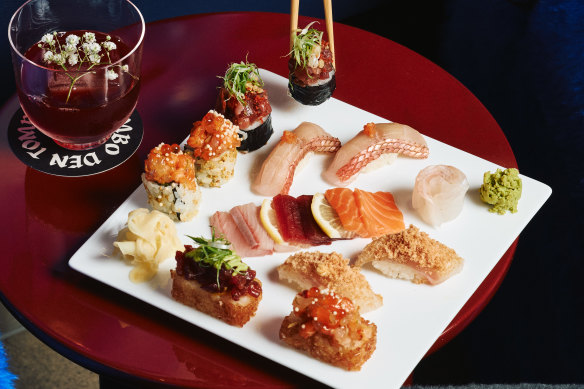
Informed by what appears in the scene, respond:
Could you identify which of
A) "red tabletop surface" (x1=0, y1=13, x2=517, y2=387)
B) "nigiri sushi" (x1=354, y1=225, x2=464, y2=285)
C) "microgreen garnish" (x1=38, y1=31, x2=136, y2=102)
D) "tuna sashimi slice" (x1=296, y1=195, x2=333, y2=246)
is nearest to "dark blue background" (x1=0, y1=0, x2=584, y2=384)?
"red tabletop surface" (x1=0, y1=13, x2=517, y2=387)

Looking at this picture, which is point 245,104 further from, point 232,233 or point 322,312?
point 322,312

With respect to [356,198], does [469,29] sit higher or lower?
lower

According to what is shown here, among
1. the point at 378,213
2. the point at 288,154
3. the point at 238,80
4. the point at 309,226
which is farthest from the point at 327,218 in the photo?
the point at 238,80

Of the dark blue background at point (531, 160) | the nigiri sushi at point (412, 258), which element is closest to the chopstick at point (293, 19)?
the nigiri sushi at point (412, 258)

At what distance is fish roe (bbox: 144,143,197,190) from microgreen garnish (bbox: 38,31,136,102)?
1.03 ft

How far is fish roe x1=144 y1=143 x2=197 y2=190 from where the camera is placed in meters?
2.73

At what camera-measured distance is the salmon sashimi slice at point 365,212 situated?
280 cm

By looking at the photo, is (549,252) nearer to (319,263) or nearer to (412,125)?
(412,125)

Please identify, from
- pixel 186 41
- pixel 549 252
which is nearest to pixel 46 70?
pixel 186 41

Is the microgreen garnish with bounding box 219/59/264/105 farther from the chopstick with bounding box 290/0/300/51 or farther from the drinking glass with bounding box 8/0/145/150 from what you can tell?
the drinking glass with bounding box 8/0/145/150

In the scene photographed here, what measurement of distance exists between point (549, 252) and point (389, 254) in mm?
1349

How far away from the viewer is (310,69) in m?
3.16

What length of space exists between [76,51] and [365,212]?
122 cm

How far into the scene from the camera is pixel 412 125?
10.8 ft
